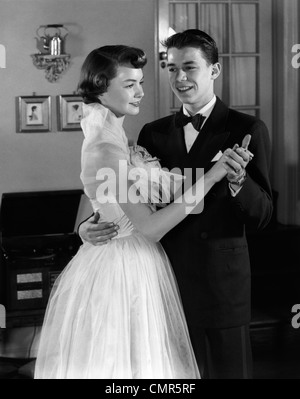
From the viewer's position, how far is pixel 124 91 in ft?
7.06

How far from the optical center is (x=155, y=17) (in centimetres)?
442

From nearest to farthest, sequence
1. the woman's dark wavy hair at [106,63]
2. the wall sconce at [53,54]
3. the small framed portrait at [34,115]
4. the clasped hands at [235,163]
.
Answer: the clasped hands at [235,163] < the woman's dark wavy hair at [106,63] < the wall sconce at [53,54] < the small framed portrait at [34,115]

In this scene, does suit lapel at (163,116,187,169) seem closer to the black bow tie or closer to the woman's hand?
the black bow tie

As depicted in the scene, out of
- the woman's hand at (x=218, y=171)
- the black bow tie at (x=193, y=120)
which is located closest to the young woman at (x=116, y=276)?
the woman's hand at (x=218, y=171)

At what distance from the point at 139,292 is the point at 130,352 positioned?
0.61ft

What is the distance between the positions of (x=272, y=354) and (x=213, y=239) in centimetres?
214

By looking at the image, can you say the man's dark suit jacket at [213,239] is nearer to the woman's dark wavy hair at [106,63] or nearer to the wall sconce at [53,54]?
the woman's dark wavy hair at [106,63]

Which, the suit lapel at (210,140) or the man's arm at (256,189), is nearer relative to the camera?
the man's arm at (256,189)

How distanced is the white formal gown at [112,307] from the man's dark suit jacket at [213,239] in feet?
0.23

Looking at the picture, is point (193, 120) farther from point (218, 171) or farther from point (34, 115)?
point (34, 115)

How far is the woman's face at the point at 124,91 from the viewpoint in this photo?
2.14 metres

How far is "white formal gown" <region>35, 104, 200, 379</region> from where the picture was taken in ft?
7.06

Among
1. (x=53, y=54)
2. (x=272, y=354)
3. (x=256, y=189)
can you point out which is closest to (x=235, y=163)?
(x=256, y=189)
